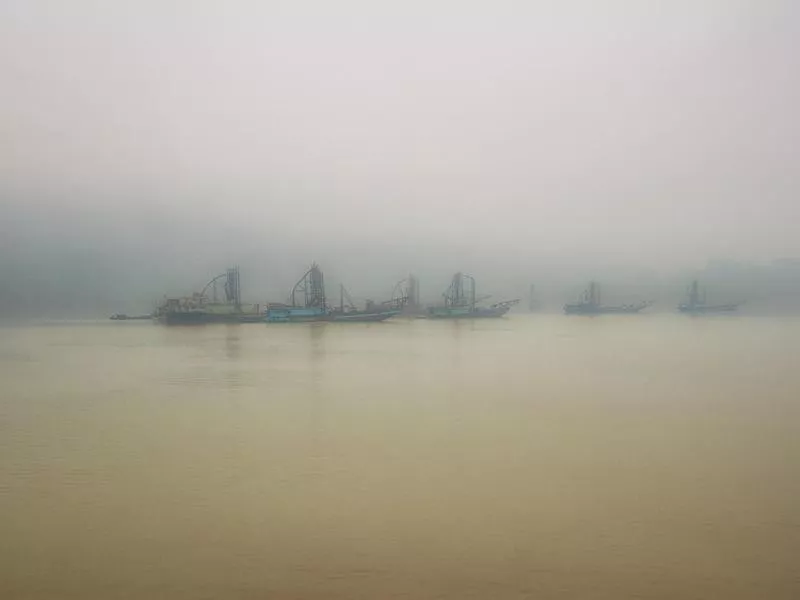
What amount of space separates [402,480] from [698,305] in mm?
4719

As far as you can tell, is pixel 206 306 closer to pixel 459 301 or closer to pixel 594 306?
pixel 459 301

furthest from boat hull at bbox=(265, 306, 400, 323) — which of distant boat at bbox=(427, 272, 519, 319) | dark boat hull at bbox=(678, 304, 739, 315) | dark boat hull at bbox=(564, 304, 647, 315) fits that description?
dark boat hull at bbox=(678, 304, 739, 315)

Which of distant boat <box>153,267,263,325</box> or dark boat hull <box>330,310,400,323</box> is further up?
distant boat <box>153,267,263,325</box>

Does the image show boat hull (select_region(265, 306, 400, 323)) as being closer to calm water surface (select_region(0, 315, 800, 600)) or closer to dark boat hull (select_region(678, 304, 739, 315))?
calm water surface (select_region(0, 315, 800, 600))

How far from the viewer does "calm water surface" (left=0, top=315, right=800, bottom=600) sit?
2.35 m

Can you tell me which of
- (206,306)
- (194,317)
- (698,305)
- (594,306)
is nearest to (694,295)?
(698,305)

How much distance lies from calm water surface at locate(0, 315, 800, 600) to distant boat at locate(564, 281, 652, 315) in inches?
32.1

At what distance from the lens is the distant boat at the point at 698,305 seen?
6.16 meters

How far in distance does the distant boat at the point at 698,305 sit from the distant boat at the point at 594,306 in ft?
1.43

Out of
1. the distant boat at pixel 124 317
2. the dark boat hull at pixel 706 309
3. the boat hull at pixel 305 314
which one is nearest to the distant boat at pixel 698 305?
the dark boat hull at pixel 706 309

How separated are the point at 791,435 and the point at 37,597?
491 centimetres

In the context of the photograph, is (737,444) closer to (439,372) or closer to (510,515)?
(510,515)

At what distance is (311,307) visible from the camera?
8234mm

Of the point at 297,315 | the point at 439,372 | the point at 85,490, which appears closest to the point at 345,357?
the point at 297,315
